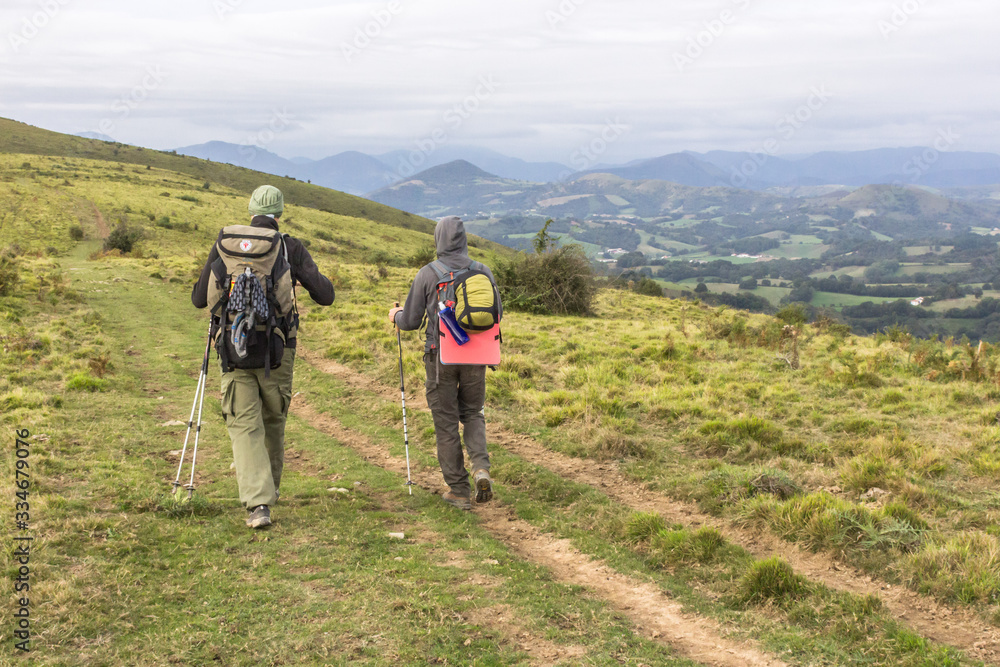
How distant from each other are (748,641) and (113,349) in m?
14.1

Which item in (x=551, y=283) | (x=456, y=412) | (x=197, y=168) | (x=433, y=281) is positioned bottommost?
(x=456, y=412)

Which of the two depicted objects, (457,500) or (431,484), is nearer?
(457,500)

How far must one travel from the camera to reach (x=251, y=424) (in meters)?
5.56

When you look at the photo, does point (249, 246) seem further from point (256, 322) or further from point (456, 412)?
point (456, 412)

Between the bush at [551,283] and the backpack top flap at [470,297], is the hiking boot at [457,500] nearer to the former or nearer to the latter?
the backpack top flap at [470,297]

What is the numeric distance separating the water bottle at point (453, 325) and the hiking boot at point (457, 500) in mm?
1646

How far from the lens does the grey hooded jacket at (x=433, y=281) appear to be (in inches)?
248

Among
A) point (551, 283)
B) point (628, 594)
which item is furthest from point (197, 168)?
point (628, 594)

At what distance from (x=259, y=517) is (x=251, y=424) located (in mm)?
804

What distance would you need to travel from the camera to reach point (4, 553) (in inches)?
167

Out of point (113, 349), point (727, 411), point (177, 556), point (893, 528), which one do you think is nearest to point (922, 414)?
point (727, 411)

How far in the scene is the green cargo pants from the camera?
5523 mm

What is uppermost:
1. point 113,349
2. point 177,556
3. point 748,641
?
point 113,349

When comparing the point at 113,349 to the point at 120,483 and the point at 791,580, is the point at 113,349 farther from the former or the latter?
the point at 791,580
